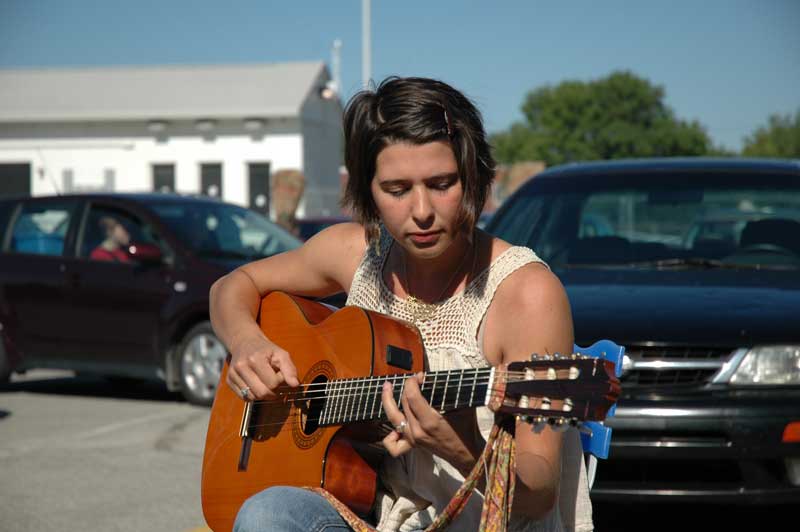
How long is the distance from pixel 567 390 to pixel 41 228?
8251 millimetres

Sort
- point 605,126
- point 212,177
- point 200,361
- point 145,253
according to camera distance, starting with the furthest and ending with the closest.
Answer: point 605,126
point 212,177
point 145,253
point 200,361

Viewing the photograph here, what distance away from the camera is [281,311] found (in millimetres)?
3266

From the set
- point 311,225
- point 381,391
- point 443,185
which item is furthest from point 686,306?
point 311,225

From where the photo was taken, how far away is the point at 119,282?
898 cm

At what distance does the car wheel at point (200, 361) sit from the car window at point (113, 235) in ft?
2.45

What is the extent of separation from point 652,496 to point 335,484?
2.11 metres

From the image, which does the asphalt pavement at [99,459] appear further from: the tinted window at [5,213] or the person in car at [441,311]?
the person in car at [441,311]

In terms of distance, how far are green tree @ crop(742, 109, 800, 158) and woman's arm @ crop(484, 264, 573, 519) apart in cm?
10078

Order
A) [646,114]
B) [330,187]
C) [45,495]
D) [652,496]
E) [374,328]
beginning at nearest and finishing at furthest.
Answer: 1. [374,328]
2. [652,496]
3. [45,495]
4. [330,187]
5. [646,114]

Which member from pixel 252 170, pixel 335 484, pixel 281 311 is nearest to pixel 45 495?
pixel 281 311

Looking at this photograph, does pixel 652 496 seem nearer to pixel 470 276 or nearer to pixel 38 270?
pixel 470 276

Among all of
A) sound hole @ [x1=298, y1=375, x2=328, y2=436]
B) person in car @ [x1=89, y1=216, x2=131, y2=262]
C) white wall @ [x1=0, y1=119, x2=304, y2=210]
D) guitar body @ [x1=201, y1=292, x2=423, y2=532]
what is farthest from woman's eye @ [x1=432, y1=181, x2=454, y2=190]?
white wall @ [x1=0, y1=119, x2=304, y2=210]

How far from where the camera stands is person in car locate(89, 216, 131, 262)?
9172 mm

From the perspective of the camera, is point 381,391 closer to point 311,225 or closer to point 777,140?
point 311,225
